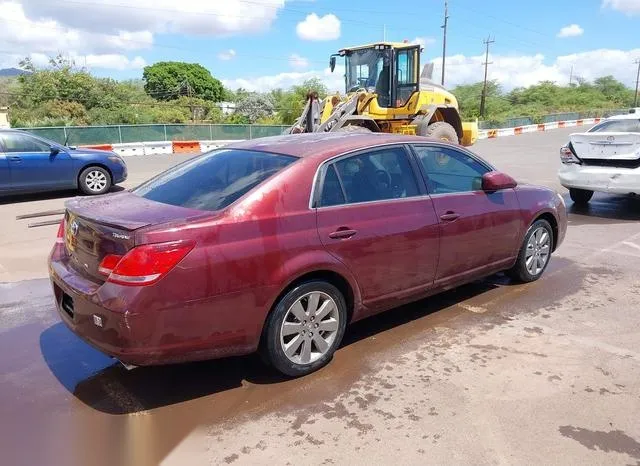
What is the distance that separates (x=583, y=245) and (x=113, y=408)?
20.0 feet

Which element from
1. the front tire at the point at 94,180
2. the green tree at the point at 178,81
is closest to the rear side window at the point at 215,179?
the front tire at the point at 94,180

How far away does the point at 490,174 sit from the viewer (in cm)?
480

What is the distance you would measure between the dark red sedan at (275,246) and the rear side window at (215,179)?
2cm

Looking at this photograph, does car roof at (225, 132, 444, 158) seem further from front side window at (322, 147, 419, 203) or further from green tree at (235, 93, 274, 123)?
green tree at (235, 93, 274, 123)

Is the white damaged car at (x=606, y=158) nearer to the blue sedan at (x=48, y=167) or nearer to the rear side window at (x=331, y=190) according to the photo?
the rear side window at (x=331, y=190)

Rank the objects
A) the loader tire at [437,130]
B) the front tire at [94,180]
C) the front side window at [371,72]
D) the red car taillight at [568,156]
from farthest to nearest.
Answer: the front side window at [371,72]
the loader tire at [437,130]
the front tire at [94,180]
the red car taillight at [568,156]

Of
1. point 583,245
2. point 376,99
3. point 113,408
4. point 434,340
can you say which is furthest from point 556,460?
point 376,99

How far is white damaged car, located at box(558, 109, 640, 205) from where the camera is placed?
27.2 ft

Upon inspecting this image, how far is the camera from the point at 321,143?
159 inches

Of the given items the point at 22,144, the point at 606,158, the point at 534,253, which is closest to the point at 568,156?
the point at 606,158

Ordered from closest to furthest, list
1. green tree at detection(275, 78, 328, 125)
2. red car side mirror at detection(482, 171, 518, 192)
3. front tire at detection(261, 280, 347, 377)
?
front tire at detection(261, 280, 347, 377) → red car side mirror at detection(482, 171, 518, 192) → green tree at detection(275, 78, 328, 125)

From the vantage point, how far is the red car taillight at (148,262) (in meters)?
2.96

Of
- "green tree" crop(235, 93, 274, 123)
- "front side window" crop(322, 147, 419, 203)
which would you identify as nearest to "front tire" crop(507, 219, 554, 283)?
"front side window" crop(322, 147, 419, 203)

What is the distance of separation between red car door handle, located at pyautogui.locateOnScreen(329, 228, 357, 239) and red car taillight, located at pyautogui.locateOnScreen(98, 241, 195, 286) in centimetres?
101
